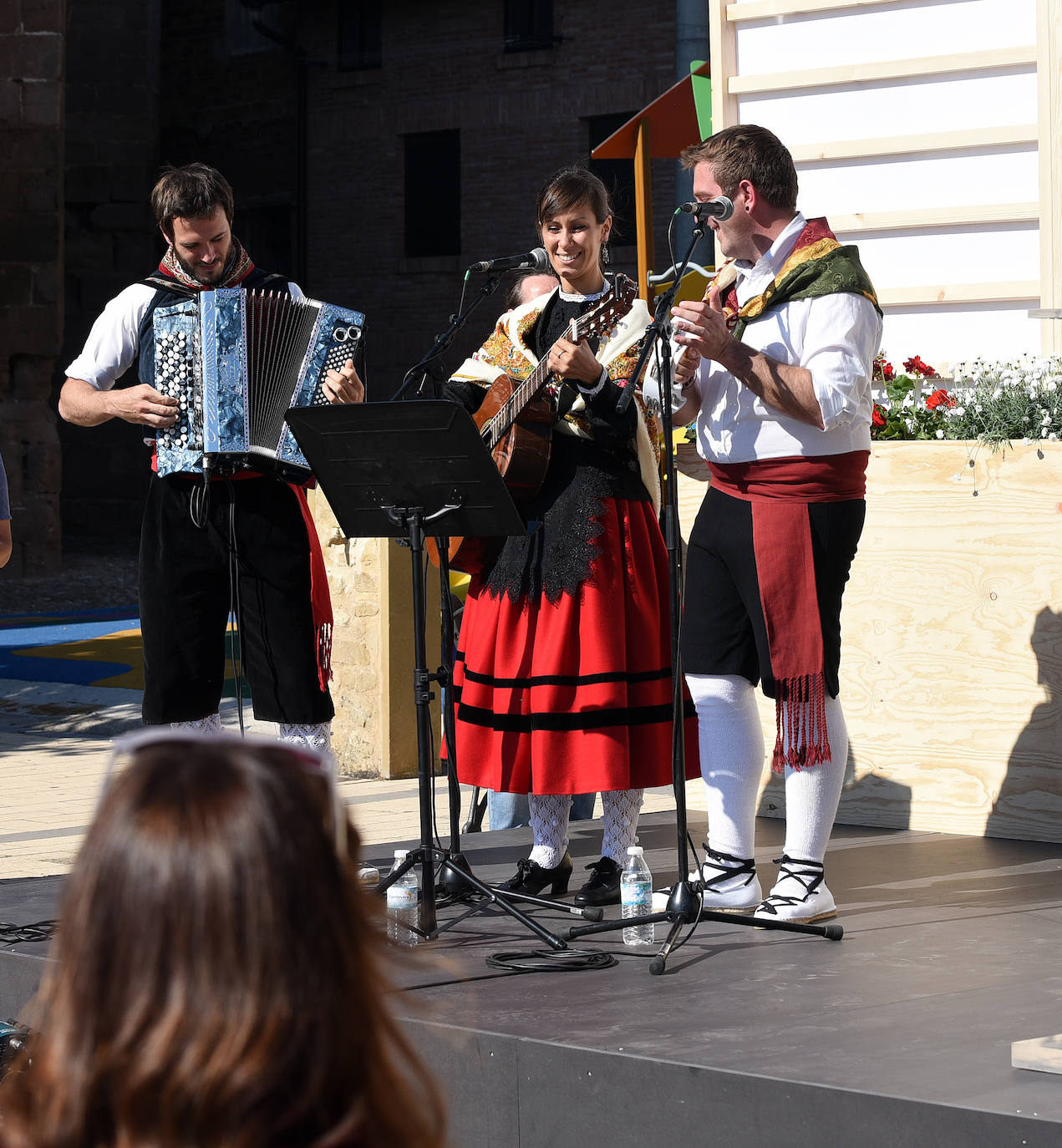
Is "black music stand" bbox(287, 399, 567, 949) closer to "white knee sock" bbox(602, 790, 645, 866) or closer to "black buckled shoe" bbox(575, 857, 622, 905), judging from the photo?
"black buckled shoe" bbox(575, 857, 622, 905)

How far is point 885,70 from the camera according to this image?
270 inches

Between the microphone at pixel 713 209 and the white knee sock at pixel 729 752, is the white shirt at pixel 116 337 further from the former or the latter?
the white knee sock at pixel 729 752

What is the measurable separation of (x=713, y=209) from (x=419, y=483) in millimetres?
949

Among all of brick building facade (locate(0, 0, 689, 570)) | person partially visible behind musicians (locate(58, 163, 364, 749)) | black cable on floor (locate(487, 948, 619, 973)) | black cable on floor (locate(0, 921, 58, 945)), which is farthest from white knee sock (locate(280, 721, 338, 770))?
brick building facade (locate(0, 0, 689, 570))

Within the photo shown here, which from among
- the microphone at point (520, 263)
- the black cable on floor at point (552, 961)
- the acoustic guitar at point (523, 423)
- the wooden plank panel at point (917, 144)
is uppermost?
the wooden plank panel at point (917, 144)

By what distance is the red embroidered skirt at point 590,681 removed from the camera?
4.71 m

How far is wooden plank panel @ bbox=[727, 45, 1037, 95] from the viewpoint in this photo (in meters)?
6.59

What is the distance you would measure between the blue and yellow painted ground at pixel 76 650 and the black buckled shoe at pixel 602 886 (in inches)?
210

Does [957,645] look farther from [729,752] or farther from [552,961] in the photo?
[552,961]

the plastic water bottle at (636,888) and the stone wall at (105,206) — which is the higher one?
the stone wall at (105,206)

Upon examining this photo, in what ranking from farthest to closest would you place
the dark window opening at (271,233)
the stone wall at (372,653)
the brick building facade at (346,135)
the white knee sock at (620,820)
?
the dark window opening at (271,233)
the brick building facade at (346,135)
the stone wall at (372,653)
the white knee sock at (620,820)

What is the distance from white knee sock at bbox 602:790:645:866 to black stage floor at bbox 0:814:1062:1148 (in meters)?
0.29

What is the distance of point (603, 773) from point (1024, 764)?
1.81m

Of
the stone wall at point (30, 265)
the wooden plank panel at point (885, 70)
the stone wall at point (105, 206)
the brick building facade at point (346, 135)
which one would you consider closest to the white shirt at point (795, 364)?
the wooden plank panel at point (885, 70)
